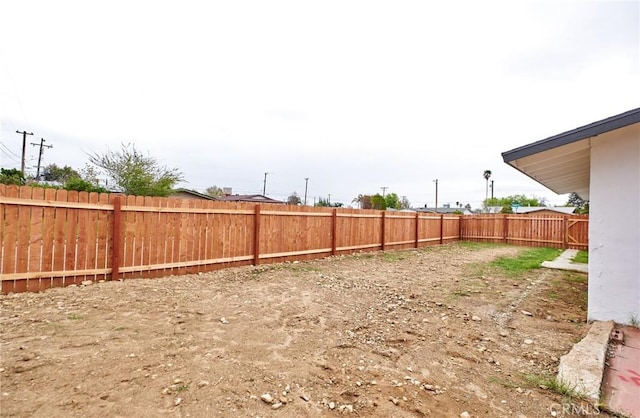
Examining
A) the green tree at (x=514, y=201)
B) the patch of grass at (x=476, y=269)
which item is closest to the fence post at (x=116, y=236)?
the patch of grass at (x=476, y=269)

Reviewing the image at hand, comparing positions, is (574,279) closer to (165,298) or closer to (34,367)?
(165,298)

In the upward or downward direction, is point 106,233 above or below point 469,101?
below

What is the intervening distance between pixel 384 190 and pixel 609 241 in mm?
51903

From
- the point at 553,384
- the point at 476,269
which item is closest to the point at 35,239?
the point at 553,384

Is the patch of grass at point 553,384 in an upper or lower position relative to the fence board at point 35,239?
lower

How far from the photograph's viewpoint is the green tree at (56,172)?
30359 millimetres

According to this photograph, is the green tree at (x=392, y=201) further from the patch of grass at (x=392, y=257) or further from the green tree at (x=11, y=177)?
the green tree at (x=11, y=177)

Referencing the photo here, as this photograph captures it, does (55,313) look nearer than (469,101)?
Yes

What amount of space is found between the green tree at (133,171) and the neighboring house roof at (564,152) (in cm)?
1646

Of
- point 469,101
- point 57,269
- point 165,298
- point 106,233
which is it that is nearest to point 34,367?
point 165,298

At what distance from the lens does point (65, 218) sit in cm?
474

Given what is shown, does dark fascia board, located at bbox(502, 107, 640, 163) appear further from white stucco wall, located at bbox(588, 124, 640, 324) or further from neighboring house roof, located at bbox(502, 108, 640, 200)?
white stucco wall, located at bbox(588, 124, 640, 324)

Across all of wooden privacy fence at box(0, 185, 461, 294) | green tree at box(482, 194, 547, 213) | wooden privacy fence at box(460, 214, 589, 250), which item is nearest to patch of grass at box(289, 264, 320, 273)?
wooden privacy fence at box(0, 185, 461, 294)
